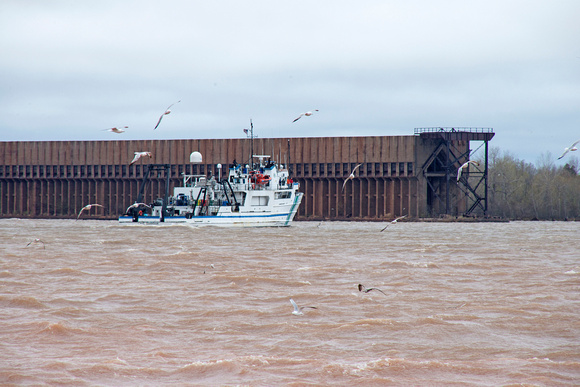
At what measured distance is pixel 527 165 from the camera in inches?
5089

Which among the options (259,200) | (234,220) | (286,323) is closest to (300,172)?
(259,200)

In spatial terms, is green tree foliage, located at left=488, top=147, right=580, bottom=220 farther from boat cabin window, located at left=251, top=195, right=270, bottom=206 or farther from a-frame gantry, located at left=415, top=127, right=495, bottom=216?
boat cabin window, located at left=251, top=195, right=270, bottom=206

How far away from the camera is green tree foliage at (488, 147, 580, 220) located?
338 feet

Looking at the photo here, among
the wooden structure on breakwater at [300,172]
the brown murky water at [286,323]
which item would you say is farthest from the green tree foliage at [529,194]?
the brown murky water at [286,323]

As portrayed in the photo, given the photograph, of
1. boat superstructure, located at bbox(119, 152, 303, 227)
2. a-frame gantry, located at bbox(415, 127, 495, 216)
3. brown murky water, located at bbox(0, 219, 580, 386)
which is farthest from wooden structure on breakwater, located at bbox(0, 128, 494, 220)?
brown murky water, located at bbox(0, 219, 580, 386)

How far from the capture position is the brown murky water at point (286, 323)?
11.5 meters

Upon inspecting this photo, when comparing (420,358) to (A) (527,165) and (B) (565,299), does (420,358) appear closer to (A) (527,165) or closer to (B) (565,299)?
(B) (565,299)

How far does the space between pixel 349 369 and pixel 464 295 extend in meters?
8.80

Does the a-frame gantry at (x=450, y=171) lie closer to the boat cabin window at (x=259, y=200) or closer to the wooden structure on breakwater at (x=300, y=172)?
the wooden structure on breakwater at (x=300, y=172)

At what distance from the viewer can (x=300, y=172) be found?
9038 centimetres

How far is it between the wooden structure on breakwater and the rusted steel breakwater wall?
124 mm

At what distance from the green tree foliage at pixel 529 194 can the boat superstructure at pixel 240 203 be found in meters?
46.2

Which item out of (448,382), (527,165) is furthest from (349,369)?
(527,165)

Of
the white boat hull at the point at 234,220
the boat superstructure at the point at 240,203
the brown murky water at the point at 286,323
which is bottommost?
the brown murky water at the point at 286,323
